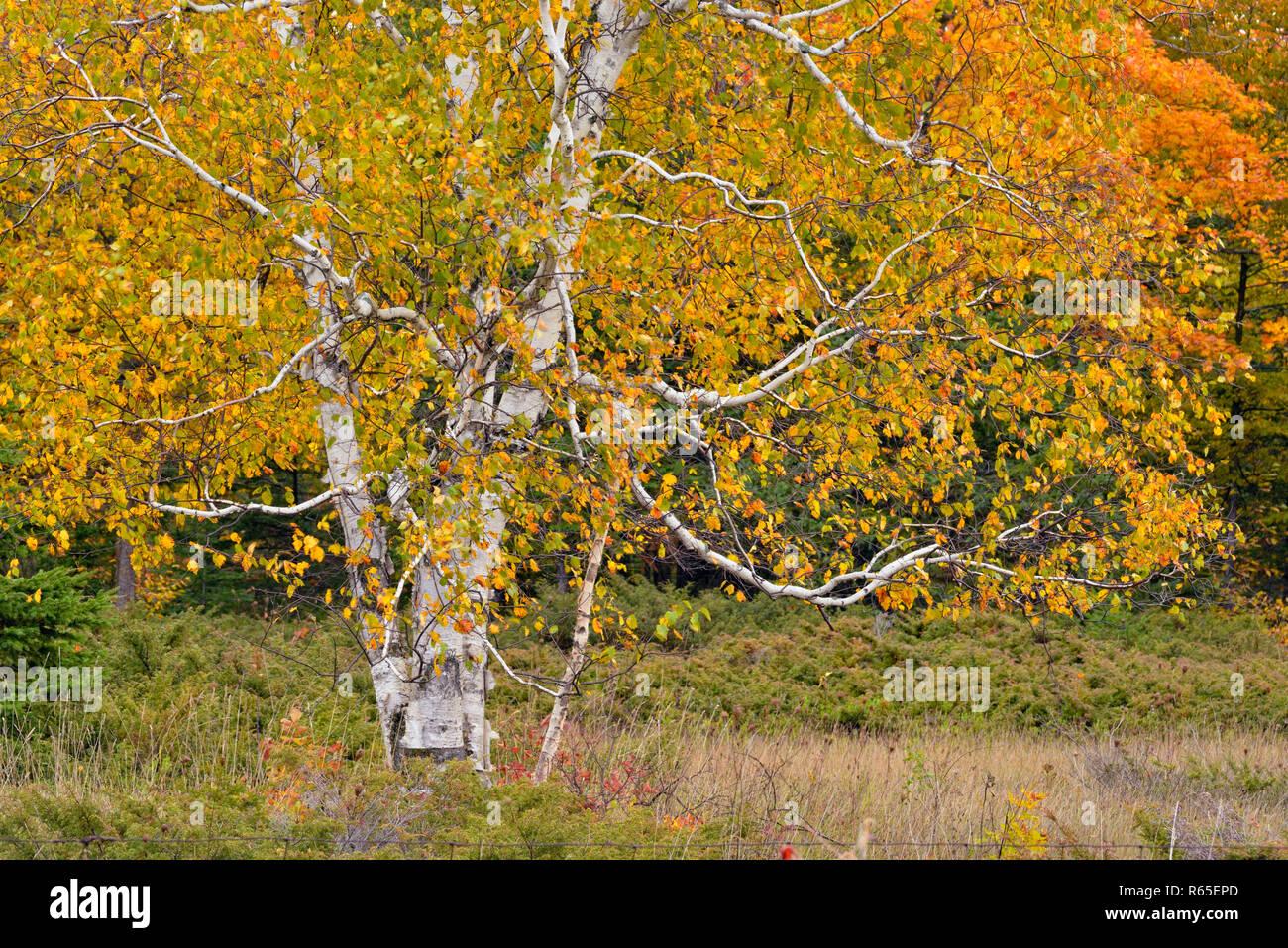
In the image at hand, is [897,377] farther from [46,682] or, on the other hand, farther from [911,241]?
[46,682]

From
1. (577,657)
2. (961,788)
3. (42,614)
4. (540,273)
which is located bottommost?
(961,788)

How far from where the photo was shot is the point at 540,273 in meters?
6.61

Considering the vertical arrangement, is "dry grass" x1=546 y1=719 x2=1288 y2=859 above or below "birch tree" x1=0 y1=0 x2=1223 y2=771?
below

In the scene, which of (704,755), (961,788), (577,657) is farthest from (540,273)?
(961,788)

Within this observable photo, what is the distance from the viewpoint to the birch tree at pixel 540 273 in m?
6.21

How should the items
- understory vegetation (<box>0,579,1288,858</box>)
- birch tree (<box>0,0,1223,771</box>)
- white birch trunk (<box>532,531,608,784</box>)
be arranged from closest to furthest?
understory vegetation (<box>0,579,1288,858</box>)
birch tree (<box>0,0,1223,771</box>)
white birch trunk (<box>532,531,608,784</box>)

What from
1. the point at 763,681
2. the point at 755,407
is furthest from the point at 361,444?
the point at 763,681

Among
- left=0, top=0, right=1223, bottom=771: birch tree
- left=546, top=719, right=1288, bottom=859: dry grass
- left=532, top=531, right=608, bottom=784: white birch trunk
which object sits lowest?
left=546, top=719, right=1288, bottom=859: dry grass

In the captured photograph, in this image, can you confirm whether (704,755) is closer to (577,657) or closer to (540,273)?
(577,657)

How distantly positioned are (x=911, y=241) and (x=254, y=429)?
4.46 metres

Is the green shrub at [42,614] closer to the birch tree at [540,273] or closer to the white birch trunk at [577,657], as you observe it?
the birch tree at [540,273]

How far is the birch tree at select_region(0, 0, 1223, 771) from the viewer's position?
20.4 ft

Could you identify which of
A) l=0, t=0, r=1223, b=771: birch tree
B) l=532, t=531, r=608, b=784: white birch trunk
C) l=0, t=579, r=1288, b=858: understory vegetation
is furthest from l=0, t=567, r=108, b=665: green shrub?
l=532, t=531, r=608, b=784: white birch trunk

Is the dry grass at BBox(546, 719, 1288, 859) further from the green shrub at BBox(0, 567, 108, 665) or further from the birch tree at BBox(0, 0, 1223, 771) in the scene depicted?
the green shrub at BBox(0, 567, 108, 665)
